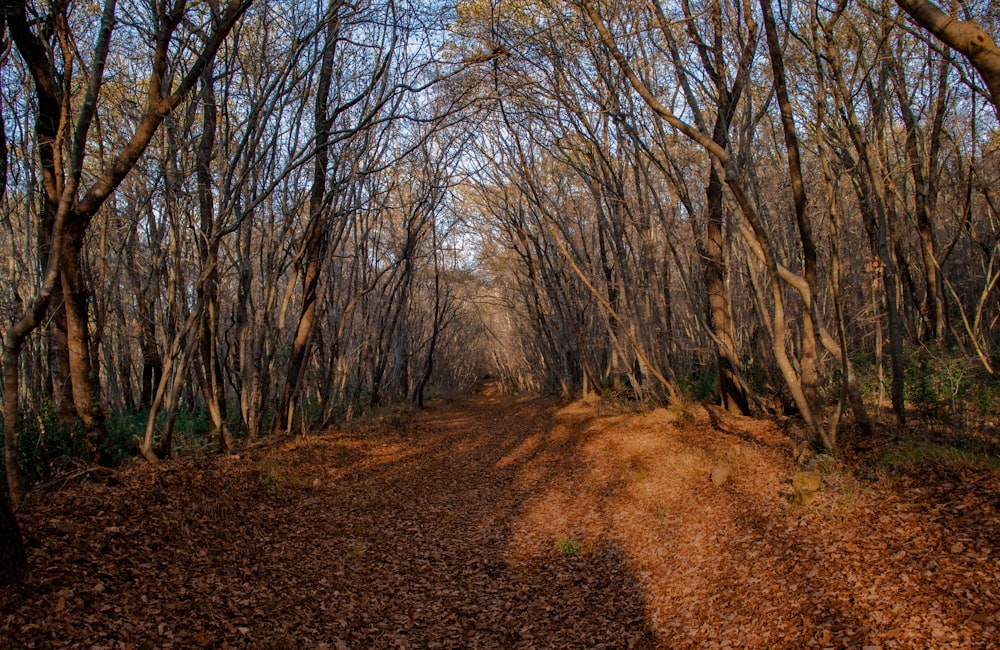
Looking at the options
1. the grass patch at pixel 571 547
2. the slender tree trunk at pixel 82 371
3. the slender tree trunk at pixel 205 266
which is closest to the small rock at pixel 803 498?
the grass patch at pixel 571 547

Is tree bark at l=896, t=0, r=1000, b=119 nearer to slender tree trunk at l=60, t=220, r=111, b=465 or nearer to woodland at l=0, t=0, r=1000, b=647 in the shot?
woodland at l=0, t=0, r=1000, b=647

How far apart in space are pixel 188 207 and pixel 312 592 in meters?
5.51

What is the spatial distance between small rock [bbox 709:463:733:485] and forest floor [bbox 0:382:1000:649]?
0.31ft

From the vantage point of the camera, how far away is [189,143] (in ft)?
26.5

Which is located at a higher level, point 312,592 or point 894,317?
point 894,317

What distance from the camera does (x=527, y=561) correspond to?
5.77 meters

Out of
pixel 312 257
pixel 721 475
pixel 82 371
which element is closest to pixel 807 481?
pixel 721 475

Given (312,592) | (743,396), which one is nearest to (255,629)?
(312,592)

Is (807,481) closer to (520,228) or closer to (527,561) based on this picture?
(527,561)

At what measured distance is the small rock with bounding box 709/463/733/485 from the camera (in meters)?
6.69

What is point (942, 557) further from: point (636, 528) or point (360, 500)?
point (360, 500)

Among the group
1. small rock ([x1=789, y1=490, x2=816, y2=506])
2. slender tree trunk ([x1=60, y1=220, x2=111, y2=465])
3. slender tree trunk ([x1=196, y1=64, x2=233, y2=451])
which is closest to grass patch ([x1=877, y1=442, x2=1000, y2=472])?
small rock ([x1=789, y1=490, x2=816, y2=506])

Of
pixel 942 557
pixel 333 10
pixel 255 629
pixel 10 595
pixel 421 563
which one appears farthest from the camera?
pixel 333 10

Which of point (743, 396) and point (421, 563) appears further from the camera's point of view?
point (743, 396)
